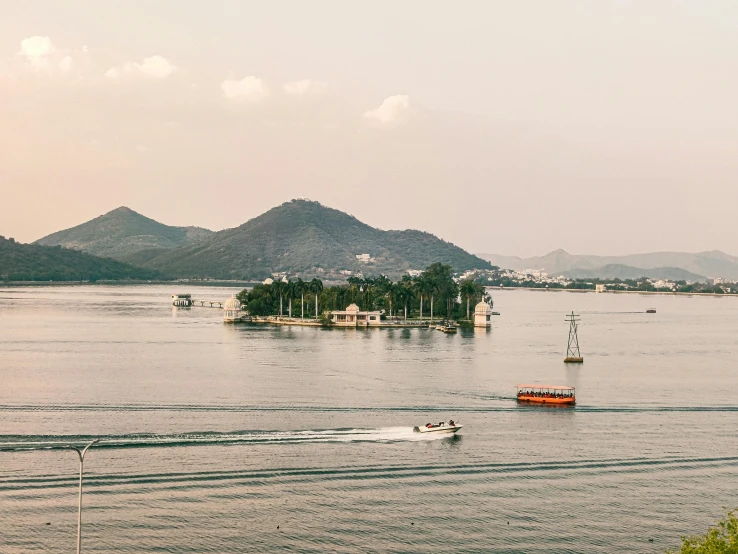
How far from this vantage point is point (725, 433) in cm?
5516

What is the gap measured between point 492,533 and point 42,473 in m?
21.1

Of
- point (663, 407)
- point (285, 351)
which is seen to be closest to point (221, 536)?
point (663, 407)

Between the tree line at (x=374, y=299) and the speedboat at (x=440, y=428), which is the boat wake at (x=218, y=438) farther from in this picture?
the tree line at (x=374, y=299)

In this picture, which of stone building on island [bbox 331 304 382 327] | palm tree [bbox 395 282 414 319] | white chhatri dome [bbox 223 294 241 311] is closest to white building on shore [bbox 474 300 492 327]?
palm tree [bbox 395 282 414 319]

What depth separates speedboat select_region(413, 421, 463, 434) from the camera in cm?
5325

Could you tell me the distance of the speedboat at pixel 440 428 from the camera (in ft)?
175

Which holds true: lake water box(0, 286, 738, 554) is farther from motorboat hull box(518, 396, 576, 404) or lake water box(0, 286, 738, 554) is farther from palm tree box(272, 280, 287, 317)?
palm tree box(272, 280, 287, 317)

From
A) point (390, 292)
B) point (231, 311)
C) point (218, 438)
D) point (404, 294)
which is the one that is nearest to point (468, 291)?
point (404, 294)

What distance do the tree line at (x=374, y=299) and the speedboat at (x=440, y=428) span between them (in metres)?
95.1

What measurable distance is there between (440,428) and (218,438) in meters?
12.8

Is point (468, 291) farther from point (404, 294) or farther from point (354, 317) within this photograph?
point (354, 317)

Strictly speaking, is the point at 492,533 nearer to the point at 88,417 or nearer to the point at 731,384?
the point at 88,417

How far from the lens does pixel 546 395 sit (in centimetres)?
6581

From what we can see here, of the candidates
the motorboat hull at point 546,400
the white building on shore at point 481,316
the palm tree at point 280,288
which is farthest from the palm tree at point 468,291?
the motorboat hull at point 546,400
